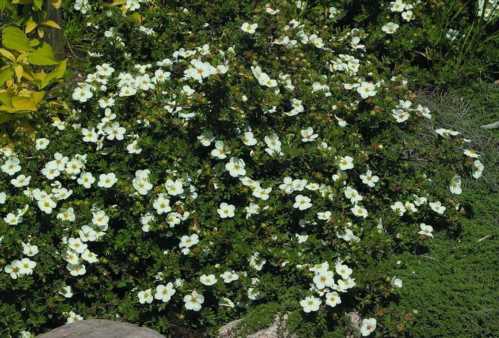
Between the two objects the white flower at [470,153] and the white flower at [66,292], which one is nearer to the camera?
the white flower at [66,292]

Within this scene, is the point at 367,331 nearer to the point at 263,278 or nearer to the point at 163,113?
the point at 263,278

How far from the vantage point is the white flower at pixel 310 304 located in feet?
10.9

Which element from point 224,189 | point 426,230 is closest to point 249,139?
point 224,189

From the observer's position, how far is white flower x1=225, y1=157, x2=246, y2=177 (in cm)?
368

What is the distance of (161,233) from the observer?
3.53 m

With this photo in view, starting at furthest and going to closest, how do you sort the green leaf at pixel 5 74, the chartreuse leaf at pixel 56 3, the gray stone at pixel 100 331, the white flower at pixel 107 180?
1. the chartreuse leaf at pixel 56 3
2. the green leaf at pixel 5 74
3. the white flower at pixel 107 180
4. the gray stone at pixel 100 331

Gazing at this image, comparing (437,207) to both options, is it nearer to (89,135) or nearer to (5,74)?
(89,135)

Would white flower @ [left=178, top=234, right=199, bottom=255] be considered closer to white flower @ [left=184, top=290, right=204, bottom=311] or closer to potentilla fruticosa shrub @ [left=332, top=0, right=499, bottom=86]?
white flower @ [left=184, top=290, right=204, bottom=311]

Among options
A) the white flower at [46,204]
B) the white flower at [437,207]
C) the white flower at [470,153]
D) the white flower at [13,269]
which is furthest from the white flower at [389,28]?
the white flower at [13,269]

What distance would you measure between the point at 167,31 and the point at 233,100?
1.00 metres

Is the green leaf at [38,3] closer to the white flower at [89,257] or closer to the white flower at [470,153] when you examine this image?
the white flower at [89,257]

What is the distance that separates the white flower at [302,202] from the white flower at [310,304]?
1.56 feet

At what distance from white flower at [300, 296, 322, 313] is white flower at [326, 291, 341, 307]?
41mm

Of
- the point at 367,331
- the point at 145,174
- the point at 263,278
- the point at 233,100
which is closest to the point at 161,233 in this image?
the point at 145,174
